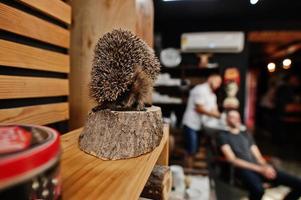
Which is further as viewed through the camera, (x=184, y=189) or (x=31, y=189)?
(x=184, y=189)

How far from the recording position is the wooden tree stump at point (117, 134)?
0.71 m

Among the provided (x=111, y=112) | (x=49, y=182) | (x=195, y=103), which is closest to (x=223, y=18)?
(x=195, y=103)

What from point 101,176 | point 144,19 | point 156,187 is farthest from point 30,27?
point 144,19

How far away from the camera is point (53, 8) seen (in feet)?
3.59

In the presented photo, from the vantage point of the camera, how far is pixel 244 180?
8.68ft

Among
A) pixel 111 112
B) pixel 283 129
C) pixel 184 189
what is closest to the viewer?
pixel 111 112

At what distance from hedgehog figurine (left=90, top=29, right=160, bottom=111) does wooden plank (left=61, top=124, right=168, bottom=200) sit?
0.18 m

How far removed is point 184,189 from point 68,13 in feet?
5.30

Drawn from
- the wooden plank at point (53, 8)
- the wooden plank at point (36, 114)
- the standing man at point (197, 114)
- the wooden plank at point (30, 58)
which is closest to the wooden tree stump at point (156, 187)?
the wooden plank at point (36, 114)

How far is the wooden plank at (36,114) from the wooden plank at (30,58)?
0.54 feet

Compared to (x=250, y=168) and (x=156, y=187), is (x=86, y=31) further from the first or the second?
(x=250, y=168)

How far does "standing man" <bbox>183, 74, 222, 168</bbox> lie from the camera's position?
3958mm

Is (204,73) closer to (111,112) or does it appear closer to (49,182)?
(111,112)

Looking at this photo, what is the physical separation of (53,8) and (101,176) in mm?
859
